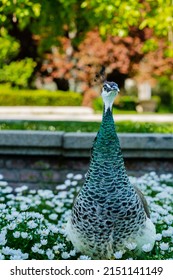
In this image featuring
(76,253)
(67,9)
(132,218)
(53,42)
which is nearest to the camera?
(132,218)

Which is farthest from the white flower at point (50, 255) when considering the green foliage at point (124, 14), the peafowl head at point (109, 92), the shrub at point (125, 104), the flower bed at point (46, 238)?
the shrub at point (125, 104)

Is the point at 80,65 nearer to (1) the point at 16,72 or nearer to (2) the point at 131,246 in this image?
(1) the point at 16,72

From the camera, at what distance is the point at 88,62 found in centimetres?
2242

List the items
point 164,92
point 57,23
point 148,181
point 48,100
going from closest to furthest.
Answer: point 148,181, point 57,23, point 48,100, point 164,92

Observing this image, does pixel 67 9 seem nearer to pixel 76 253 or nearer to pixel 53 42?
pixel 53 42

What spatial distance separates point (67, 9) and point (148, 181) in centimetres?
381

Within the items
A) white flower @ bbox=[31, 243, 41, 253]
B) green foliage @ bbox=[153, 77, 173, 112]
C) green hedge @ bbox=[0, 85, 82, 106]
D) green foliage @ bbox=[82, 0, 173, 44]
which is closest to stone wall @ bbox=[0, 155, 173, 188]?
white flower @ bbox=[31, 243, 41, 253]

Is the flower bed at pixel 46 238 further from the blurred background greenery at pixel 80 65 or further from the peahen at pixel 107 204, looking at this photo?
the blurred background greenery at pixel 80 65

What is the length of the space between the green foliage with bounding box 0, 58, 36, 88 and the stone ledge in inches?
686

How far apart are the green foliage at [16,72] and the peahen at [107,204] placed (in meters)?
20.4

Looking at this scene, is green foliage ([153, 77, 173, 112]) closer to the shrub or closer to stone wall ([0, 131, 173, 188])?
the shrub

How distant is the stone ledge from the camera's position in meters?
6.59

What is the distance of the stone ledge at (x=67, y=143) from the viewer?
659 centimetres
